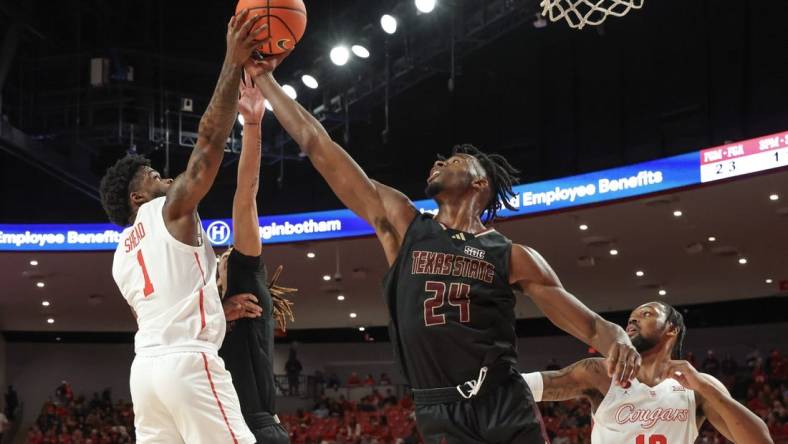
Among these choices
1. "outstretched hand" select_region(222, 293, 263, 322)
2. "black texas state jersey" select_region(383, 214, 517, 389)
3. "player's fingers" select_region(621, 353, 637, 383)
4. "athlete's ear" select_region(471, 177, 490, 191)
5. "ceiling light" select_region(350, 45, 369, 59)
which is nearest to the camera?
"player's fingers" select_region(621, 353, 637, 383)

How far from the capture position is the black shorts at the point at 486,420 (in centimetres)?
363

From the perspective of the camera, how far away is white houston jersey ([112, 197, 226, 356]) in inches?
154

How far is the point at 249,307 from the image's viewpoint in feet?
14.3

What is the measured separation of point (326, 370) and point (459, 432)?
2301 centimetres

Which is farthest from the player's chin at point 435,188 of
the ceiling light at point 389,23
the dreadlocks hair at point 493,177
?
the ceiling light at point 389,23

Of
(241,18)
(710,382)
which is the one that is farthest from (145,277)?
→ (710,382)

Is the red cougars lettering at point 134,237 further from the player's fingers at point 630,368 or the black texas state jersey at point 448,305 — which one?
the player's fingers at point 630,368

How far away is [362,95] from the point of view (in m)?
14.3

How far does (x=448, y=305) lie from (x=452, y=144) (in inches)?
592

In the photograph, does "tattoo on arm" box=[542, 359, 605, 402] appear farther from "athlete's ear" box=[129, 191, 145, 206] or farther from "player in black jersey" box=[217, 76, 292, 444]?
"athlete's ear" box=[129, 191, 145, 206]

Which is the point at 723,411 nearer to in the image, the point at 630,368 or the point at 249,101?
the point at 630,368

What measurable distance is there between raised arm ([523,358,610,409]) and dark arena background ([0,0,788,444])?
7311 millimetres

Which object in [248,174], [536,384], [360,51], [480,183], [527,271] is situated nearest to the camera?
[527,271]

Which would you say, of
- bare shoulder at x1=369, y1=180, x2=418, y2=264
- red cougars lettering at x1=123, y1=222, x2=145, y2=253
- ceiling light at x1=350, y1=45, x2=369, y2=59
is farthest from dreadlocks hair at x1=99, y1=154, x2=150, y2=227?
ceiling light at x1=350, y1=45, x2=369, y2=59
